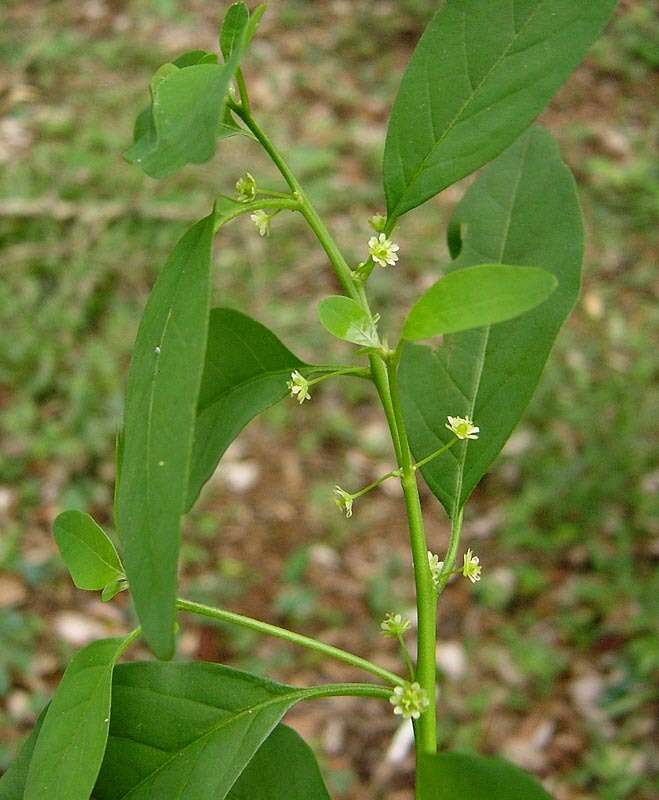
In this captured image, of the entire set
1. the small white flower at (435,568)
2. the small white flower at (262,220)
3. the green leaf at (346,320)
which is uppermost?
the small white flower at (262,220)

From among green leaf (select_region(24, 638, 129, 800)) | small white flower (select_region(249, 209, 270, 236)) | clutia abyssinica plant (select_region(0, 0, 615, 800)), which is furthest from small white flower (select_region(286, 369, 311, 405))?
green leaf (select_region(24, 638, 129, 800))

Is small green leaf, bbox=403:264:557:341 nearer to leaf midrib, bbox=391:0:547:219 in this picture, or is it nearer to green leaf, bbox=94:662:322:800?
leaf midrib, bbox=391:0:547:219

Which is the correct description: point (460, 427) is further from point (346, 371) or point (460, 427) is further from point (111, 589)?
point (111, 589)

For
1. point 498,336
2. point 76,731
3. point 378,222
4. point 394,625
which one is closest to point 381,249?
point 378,222

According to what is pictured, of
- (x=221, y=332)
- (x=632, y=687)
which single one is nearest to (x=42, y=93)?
(x=632, y=687)

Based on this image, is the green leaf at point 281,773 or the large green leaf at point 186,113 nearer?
the large green leaf at point 186,113

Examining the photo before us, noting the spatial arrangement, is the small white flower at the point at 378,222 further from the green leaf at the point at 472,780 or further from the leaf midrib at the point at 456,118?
the green leaf at the point at 472,780

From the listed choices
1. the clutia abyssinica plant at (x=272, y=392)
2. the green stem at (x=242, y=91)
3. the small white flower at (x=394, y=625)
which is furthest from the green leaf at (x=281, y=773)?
the green stem at (x=242, y=91)
